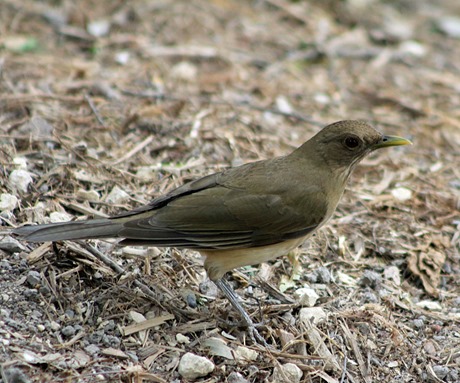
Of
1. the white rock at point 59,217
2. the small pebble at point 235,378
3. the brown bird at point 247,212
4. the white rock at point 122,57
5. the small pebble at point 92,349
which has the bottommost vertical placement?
the white rock at point 122,57

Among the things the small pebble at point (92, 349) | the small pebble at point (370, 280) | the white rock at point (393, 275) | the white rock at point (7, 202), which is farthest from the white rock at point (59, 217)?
the white rock at point (393, 275)

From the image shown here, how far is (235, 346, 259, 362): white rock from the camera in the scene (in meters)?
4.95

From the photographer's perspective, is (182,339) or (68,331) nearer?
(68,331)

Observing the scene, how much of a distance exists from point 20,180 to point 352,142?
2630 millimetres

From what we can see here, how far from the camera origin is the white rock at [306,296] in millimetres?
5590

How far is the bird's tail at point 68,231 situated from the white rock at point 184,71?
418cm

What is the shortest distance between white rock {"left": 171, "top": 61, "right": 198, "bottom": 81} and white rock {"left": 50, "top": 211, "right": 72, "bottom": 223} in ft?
Result: 11.3

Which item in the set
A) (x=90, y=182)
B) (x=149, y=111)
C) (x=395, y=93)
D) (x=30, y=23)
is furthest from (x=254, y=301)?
(x=30, y=23)

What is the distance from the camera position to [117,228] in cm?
508

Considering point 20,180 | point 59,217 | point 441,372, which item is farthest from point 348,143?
point 20,180

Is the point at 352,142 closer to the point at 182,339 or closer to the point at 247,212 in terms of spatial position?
the point at 247,212

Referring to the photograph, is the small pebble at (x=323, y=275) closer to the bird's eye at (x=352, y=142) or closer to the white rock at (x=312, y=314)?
the white rock at (x=312, y=314)

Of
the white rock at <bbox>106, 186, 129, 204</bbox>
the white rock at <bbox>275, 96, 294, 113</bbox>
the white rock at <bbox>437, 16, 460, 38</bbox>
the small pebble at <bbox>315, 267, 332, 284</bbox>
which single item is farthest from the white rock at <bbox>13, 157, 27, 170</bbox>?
the white rock at <bbox>437, 16, 460, 38</bbox>

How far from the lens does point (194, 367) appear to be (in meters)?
4.73
